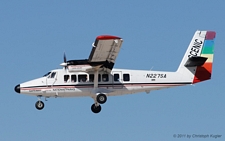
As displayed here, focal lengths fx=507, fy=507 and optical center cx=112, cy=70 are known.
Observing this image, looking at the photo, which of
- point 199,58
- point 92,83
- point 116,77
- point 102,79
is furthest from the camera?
Result: point 199,58

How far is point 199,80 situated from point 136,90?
3741mm

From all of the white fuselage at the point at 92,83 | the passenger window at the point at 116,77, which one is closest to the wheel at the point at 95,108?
the white fuselage at the point at 92,83

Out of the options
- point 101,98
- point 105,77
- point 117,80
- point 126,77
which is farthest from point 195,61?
point 101,98

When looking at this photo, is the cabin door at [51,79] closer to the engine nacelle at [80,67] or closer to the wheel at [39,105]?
the wheel at [39,105]

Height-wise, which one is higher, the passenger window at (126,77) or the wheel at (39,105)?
the passenger window at (126,77)

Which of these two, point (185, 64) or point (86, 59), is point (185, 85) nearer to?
point (185, 64)

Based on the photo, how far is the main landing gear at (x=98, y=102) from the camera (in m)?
27.7

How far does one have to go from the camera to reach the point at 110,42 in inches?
989

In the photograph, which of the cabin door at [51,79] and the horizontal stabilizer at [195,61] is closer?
Result: the cabin door at [51,79]

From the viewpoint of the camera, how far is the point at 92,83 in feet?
92.1

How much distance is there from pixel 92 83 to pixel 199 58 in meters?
6.29

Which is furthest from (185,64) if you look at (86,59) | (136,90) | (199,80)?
(86,59)

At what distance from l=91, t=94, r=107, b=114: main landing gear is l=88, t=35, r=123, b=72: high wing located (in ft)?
4.95

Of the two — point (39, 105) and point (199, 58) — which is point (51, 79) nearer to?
point (39, 105)
